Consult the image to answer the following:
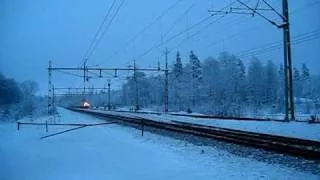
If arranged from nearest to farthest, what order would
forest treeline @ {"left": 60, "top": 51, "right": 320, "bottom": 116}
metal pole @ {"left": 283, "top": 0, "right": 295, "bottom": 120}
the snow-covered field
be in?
the snow-covered field < metal pole @ {"left": 283, "top": 0, "right": 295, "bottom": 120} < forest treeline @ {"left": 60, "top": 51, "right": 320, "bottom": 116}

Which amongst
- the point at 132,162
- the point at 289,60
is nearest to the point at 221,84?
the point at 289,60

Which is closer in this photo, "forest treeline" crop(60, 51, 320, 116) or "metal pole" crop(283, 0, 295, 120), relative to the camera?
"metal pole" crop(283, 0, 295, 120)

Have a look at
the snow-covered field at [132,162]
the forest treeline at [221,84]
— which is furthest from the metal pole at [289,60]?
the forest treeline at [221,84]

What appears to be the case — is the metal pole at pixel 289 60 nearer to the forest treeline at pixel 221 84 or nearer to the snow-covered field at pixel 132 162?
the snow-covered field at pixel 132 162

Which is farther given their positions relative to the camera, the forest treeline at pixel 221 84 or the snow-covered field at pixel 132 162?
the forest treeline at pixel 221 84

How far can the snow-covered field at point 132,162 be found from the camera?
41.5ft

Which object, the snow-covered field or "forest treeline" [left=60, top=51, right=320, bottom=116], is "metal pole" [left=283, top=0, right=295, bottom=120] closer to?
the snow-covered field

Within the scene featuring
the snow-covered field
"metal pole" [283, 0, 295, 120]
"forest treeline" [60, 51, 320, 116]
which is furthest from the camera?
"forest treeline" [60, 51, 320, 116]

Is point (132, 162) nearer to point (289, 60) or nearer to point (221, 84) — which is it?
point (289, 60)

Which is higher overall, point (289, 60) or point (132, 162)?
point (289, 60)

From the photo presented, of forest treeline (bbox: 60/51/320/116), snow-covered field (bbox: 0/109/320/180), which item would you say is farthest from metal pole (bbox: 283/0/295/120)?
forest treeline (bbox: 60/51/320/116)

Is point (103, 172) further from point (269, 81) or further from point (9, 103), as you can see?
point (269, 81)

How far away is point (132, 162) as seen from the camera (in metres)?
15.6

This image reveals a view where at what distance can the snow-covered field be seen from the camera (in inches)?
498
